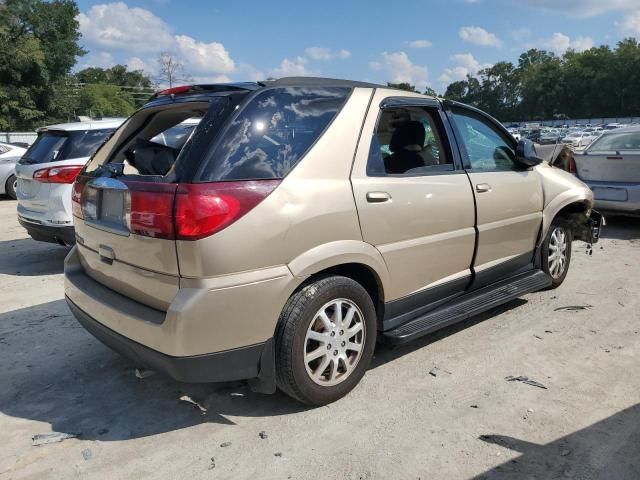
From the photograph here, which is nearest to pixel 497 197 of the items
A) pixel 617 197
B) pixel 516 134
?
pixel 617 197

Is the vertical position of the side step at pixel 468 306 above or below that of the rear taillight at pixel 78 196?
below

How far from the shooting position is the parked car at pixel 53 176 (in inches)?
235

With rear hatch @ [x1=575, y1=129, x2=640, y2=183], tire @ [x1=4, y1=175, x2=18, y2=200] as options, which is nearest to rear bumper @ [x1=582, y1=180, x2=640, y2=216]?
rear hatch @ [x1=575, y1=129, x2=640, y2=183]

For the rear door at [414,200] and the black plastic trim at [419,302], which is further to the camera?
the black plastic trim at [419,302]

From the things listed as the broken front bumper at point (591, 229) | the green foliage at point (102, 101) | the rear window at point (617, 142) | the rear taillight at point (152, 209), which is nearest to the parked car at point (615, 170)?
the rear window at point (617, 142)

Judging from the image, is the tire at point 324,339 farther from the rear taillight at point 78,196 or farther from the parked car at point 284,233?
the rear taillight at point 78,196

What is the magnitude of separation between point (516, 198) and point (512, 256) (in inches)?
19.5

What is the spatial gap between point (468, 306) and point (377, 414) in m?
1.25

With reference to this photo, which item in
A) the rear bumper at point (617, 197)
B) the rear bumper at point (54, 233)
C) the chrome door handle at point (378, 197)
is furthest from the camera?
the rear bumper at point (617, 197)

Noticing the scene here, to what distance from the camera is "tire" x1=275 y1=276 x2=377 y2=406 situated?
2.87 m

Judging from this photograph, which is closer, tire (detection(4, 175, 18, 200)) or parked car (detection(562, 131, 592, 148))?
tire (detection(4, 175, 18, 200))

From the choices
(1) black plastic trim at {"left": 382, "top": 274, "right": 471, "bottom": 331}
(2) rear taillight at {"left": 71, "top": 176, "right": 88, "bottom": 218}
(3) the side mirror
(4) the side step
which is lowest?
(4) the side step

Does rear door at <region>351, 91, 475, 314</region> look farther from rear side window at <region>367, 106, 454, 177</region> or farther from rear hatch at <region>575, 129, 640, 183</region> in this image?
rear hatch at <region>575, 129, 640, 183</region>

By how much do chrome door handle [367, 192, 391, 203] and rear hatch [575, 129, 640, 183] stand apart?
589 centimetres
